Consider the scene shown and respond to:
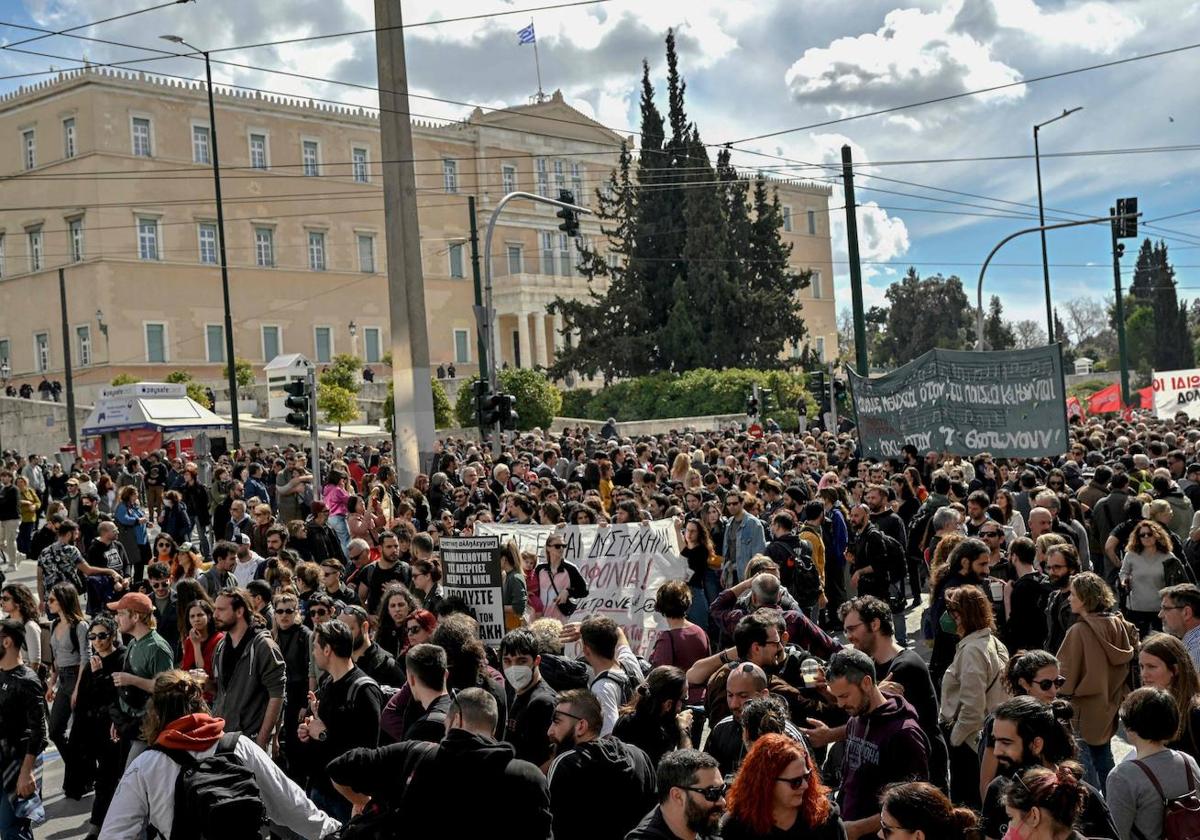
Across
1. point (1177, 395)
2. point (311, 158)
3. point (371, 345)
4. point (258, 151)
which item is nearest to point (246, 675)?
point (1177, 395)

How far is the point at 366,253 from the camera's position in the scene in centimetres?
7181

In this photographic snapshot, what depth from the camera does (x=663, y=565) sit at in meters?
11.6

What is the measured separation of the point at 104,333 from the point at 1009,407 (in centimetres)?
5179

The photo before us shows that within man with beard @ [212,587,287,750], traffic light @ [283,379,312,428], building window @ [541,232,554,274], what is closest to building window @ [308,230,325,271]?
building window @ [541,232,554,274]

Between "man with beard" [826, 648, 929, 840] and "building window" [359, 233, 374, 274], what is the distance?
6794cm

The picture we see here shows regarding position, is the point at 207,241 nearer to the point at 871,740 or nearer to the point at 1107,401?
the point at 1107,401

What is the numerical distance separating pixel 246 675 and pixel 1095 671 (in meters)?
4.88

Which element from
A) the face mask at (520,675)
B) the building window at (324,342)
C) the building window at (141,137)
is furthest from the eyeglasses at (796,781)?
the building window at (324,342)

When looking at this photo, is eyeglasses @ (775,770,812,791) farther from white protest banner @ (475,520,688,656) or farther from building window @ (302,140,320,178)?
building window @ (302,140,320,178)

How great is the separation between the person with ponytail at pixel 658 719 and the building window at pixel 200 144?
61456mm

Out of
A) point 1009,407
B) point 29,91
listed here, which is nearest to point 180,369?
point 29,91

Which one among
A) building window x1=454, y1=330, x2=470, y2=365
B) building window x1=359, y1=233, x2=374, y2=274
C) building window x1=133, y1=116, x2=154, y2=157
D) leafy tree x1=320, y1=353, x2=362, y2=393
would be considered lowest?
leafy tree x1=320, y1=353, x2=362, y2=393

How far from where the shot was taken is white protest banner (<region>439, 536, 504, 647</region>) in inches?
389

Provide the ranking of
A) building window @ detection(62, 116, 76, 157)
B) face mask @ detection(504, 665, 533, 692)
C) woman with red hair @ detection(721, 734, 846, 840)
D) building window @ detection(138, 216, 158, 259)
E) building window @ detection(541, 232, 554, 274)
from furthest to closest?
building window @ detection(541, 232, 554, 274) < building window @ detection(138, 216, 158, 259) < building window @ detection(62, 116, 76, 157) < face mask @ detection(504, 665, 533, 692) < woman with red hair @ detection(721, 734, 846, 840)
